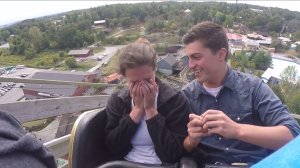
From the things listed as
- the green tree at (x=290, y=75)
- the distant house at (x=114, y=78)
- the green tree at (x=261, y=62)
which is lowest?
the green tree at (x=261, y=62)

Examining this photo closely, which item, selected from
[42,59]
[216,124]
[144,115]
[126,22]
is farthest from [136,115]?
[126,22]

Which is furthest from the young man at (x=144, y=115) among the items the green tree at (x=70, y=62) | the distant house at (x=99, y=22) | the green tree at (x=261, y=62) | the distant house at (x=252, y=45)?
the distant house at (x=99, y=22)

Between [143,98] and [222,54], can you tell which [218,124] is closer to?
[143,98]

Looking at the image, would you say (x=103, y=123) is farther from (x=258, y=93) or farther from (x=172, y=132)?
(x=258, y=93)

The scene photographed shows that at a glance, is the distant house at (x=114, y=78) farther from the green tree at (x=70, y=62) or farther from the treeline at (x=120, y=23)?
the green tree at (x=70, y=62)

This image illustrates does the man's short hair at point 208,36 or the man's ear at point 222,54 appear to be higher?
the man's short hair at point 208,36

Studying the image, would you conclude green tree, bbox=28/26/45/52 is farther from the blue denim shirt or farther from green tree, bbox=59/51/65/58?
the blue denim shirt
